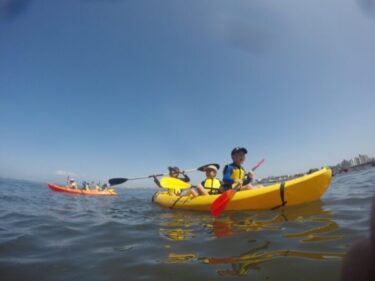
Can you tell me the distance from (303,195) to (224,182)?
2.44 metres

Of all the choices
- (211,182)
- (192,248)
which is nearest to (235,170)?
(211,182)

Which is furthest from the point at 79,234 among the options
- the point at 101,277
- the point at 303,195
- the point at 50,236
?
A: the point at 303,195

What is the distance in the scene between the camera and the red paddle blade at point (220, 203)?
6.32m

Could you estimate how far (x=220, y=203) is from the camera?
6.43m

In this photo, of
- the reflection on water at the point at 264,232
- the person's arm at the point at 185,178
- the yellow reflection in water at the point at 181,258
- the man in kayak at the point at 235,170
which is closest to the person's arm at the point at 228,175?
the man in kayak at the point at 235,170

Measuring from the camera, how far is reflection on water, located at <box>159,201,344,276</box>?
9.73 feet

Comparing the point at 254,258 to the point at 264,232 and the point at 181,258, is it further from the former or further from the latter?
the point at 264,232

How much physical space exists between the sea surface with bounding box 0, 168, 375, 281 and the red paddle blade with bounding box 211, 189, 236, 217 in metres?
0.52

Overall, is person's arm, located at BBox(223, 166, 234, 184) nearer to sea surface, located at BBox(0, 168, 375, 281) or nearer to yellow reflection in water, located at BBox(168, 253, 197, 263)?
sea surface, located at BBox(0, 168, 375, 281)

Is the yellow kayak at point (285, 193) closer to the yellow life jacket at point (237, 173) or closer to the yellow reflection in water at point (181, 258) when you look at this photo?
the yellow life jacket at point (237, 173)

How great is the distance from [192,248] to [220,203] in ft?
9.30

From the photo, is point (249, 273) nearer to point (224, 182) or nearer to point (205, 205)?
point (205, 205)

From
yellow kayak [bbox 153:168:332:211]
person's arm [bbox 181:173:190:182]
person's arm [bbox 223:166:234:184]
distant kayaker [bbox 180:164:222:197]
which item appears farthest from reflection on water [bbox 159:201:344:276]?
person's arm [bbox 181:173:190:182]

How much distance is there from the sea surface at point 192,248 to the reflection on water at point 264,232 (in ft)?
0.04
